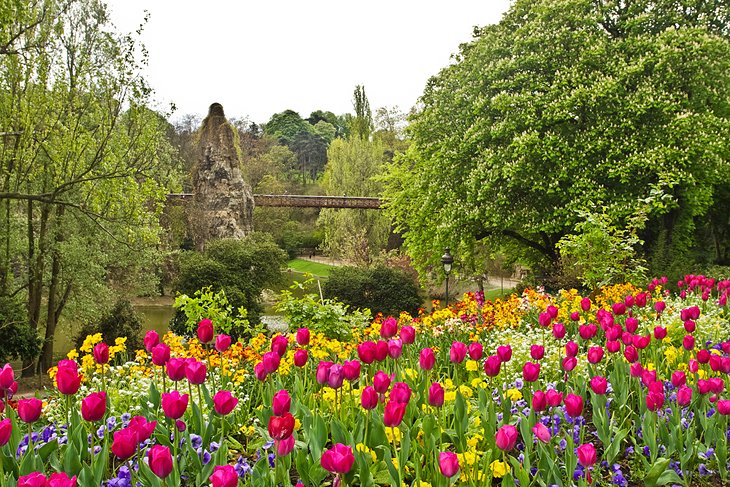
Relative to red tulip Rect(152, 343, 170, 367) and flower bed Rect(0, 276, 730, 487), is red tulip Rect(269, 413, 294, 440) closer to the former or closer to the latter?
flower bed Rect(0, 276, 730, 487)

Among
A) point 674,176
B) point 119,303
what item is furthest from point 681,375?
point 119,303

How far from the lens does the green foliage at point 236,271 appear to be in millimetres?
18970

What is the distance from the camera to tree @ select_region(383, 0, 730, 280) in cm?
1322

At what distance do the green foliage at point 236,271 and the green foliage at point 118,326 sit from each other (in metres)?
1.65

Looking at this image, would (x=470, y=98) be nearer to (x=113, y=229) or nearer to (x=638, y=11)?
(x=638, y=11)

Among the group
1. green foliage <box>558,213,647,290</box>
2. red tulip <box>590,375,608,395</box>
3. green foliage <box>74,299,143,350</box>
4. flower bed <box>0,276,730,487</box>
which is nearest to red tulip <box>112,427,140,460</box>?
flower bed <box>0,276,730,487</box>

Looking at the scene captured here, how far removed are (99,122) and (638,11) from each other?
13.3 m

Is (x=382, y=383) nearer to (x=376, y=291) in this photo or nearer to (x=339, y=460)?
(x=339, y=460)

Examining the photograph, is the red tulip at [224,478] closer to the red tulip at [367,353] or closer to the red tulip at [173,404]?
the red tulip at [173,404]

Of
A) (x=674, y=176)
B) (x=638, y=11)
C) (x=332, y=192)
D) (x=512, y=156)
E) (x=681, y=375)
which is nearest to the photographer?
(x=681, y=375)

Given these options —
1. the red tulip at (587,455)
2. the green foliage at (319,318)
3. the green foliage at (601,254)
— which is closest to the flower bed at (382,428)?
the red tulip at (587,455)

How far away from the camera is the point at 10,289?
15.0 metres

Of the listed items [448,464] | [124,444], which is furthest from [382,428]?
[124,444]

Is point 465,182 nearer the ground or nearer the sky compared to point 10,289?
nearer the sky
